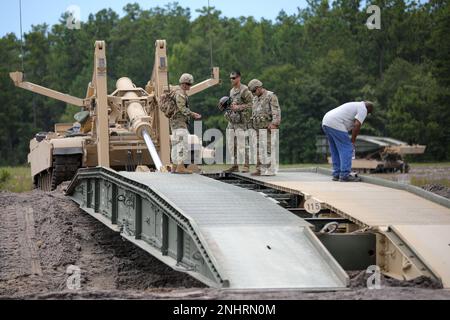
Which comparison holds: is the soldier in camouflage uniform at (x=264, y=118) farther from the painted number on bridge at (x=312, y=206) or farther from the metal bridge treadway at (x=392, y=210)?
the painted number on bridge at (x=312, y=206)

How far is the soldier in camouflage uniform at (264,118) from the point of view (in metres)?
18.6

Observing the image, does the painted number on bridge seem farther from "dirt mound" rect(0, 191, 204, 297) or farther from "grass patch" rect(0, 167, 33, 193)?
"grass patch" rect(0, 167, 33, 193)

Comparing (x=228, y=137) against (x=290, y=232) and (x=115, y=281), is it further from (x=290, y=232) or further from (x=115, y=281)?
(x=290, y=232)

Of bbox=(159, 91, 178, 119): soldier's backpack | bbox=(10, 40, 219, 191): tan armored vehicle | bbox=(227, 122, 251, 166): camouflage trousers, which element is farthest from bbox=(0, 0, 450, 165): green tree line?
bbox=(159, 91, 178, 119): soldier's backpack

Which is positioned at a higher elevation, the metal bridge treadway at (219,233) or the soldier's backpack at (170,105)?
the soldier's backpack at (170,105)

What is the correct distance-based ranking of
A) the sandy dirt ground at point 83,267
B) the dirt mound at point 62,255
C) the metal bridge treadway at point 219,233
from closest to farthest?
the sandy dirt ground at point 83,267
the metal bridge treadway at point 219,233
the dirt mound at point 62,255

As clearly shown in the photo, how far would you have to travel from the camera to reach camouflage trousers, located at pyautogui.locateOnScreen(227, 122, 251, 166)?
19.3 m

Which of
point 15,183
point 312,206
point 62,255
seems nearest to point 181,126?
point 62,255

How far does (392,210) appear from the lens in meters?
14.5

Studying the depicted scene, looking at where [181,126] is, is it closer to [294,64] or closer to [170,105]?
[170,105]

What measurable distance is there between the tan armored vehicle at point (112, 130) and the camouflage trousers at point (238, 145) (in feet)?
8.95

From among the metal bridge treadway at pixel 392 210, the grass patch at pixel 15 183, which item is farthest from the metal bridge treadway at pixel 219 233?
the grass patch at pixel 15 183

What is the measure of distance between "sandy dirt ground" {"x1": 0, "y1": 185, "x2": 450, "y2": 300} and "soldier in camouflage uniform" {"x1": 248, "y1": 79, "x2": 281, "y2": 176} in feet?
8.19

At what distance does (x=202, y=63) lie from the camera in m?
71.0
